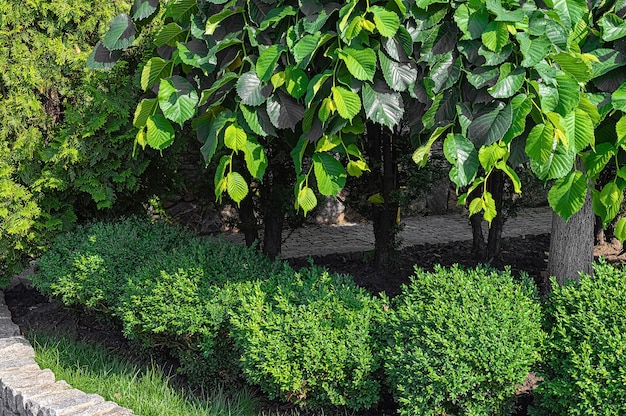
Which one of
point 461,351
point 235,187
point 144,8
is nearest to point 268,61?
point 235,187

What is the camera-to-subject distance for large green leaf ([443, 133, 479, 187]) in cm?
261

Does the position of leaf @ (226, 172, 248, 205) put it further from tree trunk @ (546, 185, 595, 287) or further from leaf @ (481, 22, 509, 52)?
tree trunk @ (546, 185, 595, 287)

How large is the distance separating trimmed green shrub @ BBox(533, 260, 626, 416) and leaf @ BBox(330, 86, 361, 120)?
1.42m

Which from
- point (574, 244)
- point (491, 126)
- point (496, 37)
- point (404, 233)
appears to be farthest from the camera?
point (404, 233)

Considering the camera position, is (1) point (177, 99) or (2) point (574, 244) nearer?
(1) point (177, 99)

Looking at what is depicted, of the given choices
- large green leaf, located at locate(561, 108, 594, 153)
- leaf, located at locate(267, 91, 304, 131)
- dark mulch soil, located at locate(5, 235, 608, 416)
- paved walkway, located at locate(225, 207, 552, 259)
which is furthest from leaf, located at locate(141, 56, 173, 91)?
paved walkway, located at locate(225, 207, 552, 259)

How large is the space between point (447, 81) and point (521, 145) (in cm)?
40

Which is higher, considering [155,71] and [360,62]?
[360,62]

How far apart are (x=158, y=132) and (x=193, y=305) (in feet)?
3.65

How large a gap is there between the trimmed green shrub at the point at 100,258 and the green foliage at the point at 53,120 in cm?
25

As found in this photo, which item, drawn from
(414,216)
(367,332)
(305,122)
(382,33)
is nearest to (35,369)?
(367,332)

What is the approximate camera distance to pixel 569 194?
271cm

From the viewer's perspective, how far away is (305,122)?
9.48ft

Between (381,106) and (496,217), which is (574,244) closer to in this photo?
(496,217)
